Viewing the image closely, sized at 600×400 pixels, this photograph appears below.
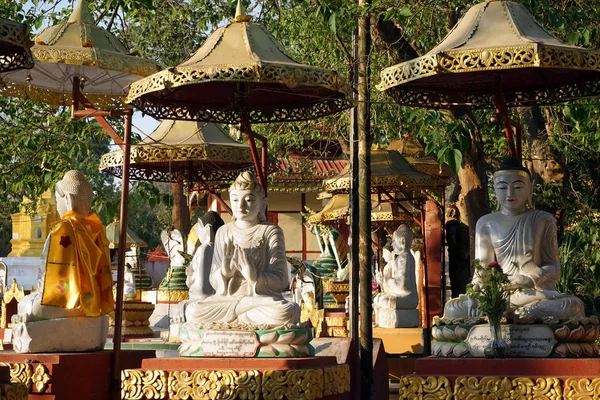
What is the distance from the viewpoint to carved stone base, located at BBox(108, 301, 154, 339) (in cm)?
1507

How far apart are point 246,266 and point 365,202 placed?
7.05 feet

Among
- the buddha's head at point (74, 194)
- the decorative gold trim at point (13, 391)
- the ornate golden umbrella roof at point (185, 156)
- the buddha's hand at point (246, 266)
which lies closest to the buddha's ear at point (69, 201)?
the buddha's head at point (74, 194)

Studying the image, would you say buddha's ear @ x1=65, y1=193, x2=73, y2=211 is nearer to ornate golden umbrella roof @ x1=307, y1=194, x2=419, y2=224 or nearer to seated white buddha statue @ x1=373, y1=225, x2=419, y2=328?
seated white buddha statue @ x1=373, y1=225, x2=419, y2=328

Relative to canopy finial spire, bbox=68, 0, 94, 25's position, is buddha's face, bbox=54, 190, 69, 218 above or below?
below

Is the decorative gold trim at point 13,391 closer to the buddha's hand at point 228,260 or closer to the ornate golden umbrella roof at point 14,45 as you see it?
the ornate golden umbrella roof at point 14,45

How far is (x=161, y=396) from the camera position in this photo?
9539 millimetres

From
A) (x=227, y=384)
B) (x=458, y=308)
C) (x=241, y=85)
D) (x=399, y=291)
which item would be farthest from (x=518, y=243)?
(x=399, y=291)

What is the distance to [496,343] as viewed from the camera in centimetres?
912

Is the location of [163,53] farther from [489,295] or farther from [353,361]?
[489,295]

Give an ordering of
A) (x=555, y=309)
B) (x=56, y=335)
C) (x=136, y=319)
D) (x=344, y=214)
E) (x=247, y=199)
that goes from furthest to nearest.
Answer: (x=344, y=214)
(x=136, y=319)
(x=247, y=199)
(x=56, y=335)
(x=555, y=309)

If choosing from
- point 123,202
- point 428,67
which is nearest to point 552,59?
point 428,67

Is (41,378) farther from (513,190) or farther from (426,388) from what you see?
(513,190)

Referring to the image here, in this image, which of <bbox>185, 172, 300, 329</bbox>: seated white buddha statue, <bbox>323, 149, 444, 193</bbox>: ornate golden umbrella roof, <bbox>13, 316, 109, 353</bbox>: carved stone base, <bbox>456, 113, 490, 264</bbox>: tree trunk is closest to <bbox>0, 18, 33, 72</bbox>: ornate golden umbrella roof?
<bbox>13, 316, 109, 353</bbox>: carved stone base

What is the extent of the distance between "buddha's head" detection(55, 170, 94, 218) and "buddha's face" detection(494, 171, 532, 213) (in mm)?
3917
